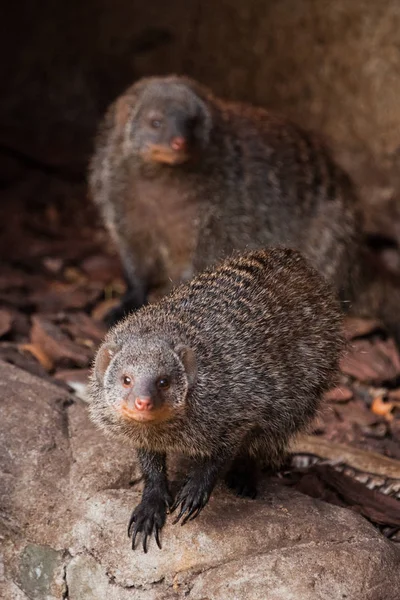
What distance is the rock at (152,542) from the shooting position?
2.82 meters

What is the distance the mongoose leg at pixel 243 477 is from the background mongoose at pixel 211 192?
5.33ft

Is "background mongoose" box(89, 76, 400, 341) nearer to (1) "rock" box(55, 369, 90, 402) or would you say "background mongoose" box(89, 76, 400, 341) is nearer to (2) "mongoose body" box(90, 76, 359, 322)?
(2) "mongoose body" box(90, 76, 359, 322)

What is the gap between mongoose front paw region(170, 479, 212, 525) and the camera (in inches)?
118

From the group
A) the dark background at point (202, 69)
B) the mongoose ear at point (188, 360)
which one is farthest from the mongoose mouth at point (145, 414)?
the dark background at point (202, 69)

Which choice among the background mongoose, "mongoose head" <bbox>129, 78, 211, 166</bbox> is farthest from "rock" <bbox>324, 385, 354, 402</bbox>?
"mongoose head" <bbox>129, 78, 211, 166</bbox>

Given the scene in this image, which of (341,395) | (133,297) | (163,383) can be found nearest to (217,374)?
(163,383)

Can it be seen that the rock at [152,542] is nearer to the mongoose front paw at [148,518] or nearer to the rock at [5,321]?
the mongoose front paw at [148,518]

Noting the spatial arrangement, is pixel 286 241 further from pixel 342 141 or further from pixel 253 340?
pixel 253 340

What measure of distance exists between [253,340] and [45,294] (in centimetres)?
224

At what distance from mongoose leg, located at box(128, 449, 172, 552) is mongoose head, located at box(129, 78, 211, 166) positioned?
1954 millimetres

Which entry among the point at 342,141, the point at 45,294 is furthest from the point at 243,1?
the point at 45,294

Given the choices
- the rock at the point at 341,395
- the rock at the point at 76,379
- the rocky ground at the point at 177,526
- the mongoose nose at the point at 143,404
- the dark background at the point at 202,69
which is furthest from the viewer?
the dark background at the point at 202,69

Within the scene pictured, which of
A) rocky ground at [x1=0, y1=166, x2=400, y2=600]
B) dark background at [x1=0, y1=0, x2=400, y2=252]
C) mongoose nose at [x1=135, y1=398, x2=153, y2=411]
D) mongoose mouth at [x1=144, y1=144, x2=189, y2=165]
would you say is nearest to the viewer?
mongoose nose at [x1=135, y1=398, x2=153, y2=411]

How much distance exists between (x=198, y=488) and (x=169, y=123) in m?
2.18
